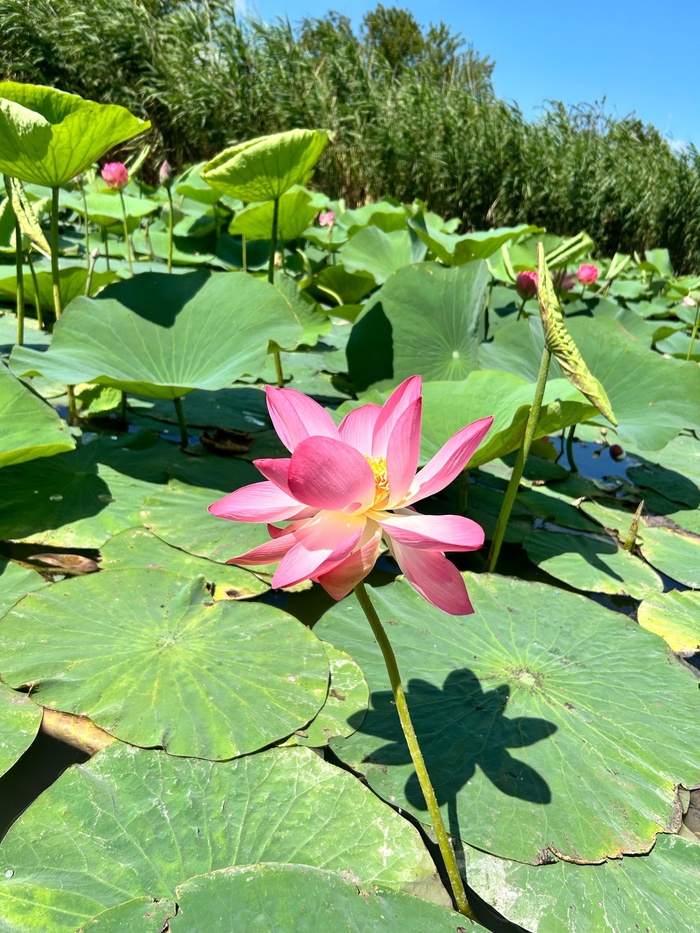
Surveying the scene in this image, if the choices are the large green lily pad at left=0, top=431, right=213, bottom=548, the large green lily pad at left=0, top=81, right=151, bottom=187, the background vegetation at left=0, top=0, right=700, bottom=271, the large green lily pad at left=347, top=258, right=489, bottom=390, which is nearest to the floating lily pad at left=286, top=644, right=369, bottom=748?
the large green lily pad at left=0, top=431, right=213, bottom=548

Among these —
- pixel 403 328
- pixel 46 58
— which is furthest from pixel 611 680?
pixel 46 58

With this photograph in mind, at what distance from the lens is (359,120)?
6844mm

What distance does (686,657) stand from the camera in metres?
1.30

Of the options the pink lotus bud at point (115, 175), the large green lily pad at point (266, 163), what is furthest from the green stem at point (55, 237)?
the pink lotus bud at point (115, 175)

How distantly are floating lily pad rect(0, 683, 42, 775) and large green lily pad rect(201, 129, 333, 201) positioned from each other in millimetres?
1454

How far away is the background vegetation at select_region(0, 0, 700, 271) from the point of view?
22.5ft

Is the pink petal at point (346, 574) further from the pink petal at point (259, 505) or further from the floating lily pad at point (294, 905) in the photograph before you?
the floating lily pad at point (294, 905)

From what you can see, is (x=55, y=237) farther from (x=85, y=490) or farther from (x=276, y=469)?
(x=276, y=469)

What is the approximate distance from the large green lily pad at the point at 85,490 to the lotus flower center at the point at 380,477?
887 mm

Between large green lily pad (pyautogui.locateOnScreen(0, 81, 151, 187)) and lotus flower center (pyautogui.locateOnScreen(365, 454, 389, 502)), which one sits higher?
large green lily pad (pyautogui.locateOnScreen(0, 81, 151, 187))

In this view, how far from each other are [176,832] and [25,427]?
0.93 m

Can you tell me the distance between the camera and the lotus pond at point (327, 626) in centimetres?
67

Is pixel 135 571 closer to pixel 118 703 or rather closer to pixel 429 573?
pixel 118 703

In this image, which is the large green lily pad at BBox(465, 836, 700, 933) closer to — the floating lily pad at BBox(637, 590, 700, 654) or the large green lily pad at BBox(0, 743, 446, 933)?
the large green lily pad at BBox(0, 743, 446, 933)
